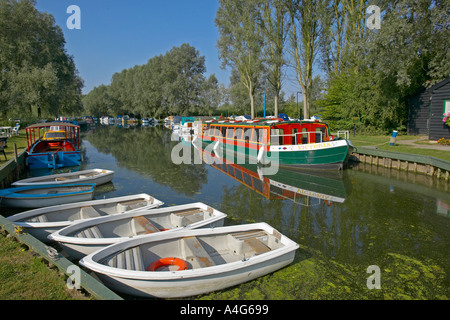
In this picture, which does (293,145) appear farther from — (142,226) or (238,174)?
(142,226)

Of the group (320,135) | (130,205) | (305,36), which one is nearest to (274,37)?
(305,36)

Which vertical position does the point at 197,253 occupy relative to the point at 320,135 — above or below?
below

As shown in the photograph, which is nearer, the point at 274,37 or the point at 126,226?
the point at 126,226

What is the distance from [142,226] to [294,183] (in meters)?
8.87

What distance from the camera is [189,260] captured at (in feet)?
19.9

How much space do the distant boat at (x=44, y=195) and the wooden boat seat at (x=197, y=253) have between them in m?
6.18

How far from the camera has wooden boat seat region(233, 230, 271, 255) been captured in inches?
250

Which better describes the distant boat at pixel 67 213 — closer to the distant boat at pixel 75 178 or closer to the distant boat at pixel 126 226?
the distant boat at pixel 126 226

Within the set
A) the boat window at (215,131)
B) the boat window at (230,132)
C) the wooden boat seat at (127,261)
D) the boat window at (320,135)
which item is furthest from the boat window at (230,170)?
the wooden boat seat at (127,261)

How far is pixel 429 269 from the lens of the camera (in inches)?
251

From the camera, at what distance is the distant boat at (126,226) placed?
6.23 meters

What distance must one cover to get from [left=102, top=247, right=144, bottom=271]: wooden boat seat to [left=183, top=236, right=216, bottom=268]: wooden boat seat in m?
0.98
